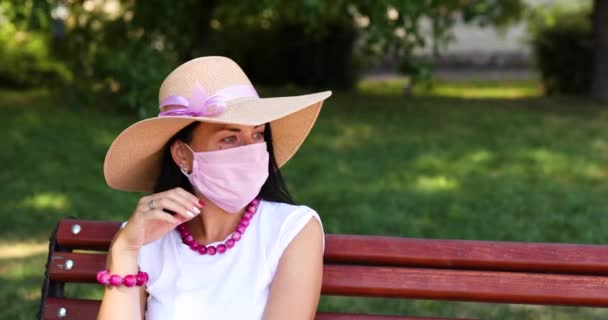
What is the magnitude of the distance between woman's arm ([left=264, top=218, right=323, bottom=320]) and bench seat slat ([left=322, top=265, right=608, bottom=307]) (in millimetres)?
161

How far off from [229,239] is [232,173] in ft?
0.87

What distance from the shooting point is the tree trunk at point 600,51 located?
11.4 m

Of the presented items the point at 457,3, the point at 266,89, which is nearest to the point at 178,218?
the point at 457,3

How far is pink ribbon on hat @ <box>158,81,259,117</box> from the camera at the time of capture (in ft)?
9.62

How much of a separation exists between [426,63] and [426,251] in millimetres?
6655

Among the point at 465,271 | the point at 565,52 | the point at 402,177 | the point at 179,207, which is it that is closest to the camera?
the point at 179,207

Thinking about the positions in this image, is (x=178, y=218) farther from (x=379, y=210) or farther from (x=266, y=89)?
(x=266, y=89)

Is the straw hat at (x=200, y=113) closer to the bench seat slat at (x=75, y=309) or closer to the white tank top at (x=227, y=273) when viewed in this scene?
the white tank top at (x=227, y=273)

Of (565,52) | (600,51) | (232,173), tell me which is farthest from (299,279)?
(565,52)

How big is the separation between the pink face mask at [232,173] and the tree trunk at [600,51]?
361 inches

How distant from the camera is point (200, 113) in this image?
2.96 meters

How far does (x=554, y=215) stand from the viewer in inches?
265

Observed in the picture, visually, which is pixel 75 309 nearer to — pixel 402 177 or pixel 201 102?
pixel 201 102

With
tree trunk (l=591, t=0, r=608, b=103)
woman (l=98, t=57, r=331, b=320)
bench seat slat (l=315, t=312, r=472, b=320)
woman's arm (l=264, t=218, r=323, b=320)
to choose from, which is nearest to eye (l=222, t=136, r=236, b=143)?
woman (l=98, t=57, r=331, b=320)
